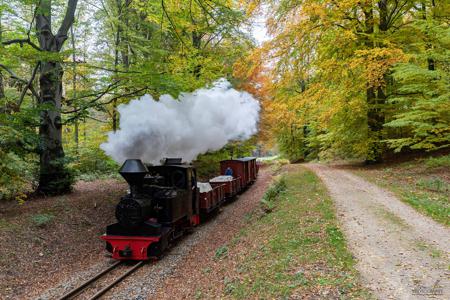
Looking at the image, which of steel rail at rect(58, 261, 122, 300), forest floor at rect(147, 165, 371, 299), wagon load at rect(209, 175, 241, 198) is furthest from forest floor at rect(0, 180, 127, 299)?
wagon load at rect(209, 175, 241, 198)

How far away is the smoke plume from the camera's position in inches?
447

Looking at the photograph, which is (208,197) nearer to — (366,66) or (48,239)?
(48,239)

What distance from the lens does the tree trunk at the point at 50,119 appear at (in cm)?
1392

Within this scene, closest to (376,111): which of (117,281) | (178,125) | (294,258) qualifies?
(178,125)

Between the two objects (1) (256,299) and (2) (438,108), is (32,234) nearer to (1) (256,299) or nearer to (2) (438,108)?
(1) (256,299)

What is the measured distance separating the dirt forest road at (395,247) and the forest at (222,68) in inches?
213

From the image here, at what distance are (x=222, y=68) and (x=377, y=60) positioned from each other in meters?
9.35

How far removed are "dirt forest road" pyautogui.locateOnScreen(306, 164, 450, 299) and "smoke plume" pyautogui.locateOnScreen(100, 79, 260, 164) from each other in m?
6.29

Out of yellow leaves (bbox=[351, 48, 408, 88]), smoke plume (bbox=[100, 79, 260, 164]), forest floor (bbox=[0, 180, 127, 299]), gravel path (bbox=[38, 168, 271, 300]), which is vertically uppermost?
yellow leaves (bbox=[351, 48, 408, 88])

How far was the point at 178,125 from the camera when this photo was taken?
43.9 ft

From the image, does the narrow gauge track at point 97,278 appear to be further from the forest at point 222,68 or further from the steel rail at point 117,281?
the forest at point 222,68

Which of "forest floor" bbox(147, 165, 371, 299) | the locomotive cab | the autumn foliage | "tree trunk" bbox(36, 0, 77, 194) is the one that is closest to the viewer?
"forest floor" bbox(147, 165, 371, 299)

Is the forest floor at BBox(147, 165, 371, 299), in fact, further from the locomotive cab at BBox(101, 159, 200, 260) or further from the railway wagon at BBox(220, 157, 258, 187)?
the railway wagon at BBox(220, 157, 258, 187)

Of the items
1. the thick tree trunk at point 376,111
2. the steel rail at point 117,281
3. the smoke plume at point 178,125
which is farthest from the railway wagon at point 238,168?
the steel rail at point 117,281
